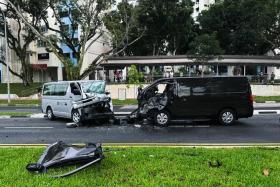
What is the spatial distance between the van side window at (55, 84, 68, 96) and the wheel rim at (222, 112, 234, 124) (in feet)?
22.7

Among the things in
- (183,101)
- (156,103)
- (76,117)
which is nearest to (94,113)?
(76,117)

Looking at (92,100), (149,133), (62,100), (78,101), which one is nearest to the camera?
(149,133)

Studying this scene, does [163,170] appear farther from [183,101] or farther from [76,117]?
[76,117]

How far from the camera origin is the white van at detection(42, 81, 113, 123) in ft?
55.2

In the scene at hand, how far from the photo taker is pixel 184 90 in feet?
53.0

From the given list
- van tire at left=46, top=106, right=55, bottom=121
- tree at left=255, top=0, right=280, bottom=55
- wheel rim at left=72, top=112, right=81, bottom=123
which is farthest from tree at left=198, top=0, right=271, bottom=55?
wheel rim at left=72, top=112, right=81, bottom=123

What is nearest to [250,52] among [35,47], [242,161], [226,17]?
[226,17]

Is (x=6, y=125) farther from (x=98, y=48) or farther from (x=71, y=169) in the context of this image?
(x=98, y=48)

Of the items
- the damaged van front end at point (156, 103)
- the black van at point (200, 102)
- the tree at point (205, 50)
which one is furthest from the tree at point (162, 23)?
the black van at point (200, 102)

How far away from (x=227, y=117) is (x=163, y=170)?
378 inches

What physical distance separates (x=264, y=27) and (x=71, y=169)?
52219 millimetres

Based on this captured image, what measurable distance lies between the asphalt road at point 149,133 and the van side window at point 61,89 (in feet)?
9.00

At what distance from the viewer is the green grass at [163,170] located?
20.5ft

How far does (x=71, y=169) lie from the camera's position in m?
6.89
